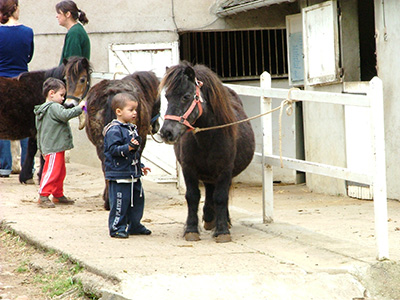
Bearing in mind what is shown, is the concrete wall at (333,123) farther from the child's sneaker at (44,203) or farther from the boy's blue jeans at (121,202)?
the boy's blue jeans at (121,202)

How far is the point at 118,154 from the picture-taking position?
18.5ft

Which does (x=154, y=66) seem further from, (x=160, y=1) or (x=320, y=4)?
(x=320, y=4)

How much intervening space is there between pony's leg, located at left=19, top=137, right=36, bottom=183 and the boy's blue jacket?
3577 millimetres

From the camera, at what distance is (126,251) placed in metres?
5.14

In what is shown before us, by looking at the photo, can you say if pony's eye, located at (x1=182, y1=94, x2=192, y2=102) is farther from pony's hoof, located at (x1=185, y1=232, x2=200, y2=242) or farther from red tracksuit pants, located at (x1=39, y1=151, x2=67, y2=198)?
red tracksuit pants, located at (x1=39, y1=151, x2=67, y2=198)

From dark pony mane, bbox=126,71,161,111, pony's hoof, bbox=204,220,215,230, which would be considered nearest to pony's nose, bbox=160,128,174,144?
pony's hoof, bbox=204,220,215,230

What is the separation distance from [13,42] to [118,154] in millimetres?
4063

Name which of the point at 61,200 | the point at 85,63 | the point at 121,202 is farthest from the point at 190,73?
the point at 61,200

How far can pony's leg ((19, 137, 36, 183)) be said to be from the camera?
9.09 metres

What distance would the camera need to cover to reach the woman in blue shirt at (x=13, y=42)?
29.5 ft

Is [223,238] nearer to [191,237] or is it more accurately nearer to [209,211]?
[191,237]

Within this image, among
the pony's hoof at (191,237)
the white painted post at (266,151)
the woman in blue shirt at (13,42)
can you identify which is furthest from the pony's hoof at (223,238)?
the woman in blue shirt at (13,42)

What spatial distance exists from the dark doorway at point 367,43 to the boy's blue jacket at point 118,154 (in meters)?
5.25

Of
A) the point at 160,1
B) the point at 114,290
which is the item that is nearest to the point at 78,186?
the point at 160,1
